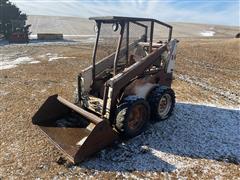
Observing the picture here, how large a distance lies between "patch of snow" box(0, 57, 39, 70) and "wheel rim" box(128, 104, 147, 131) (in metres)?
9.87

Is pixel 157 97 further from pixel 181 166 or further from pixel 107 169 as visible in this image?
pixel 107 169

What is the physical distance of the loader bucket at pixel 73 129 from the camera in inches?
204

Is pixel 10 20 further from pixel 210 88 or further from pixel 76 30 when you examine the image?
pixel 210 88

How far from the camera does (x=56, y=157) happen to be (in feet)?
18.1

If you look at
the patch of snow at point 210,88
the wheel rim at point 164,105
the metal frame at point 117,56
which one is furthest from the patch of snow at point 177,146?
the patch of snow at point 210,88

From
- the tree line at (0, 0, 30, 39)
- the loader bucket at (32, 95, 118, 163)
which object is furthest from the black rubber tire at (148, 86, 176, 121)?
the tree line at (0, 0, 30, 39)

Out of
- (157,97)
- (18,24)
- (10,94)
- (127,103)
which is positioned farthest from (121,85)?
(18,24)

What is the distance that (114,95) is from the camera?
5.90 metres

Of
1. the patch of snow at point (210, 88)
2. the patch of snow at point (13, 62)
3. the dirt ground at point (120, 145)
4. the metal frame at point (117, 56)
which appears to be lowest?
the dirt ground at point (120, 145)

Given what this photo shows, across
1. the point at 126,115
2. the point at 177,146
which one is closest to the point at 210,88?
the point at 177,146

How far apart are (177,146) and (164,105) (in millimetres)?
1407

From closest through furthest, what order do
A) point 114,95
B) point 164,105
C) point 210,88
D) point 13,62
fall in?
point 114,95
point 164,105
point 210,88
point 13,62

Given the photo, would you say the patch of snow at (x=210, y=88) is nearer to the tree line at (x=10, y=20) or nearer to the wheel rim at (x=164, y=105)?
the wheel rim at (x=164, y=105)

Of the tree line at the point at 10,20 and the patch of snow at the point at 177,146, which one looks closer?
the patch of snow at the point at 177,146
